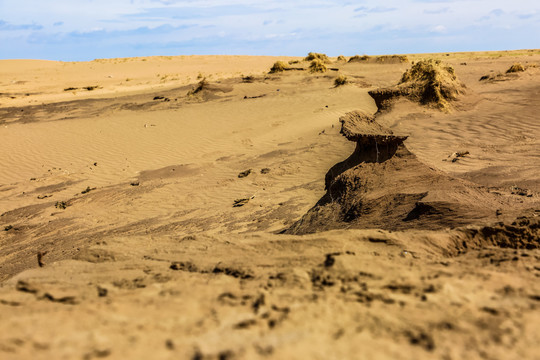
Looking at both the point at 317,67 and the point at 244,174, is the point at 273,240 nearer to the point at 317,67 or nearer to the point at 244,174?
Result: the point at 244,174

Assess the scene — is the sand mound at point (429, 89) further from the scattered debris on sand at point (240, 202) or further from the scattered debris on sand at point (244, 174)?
the scattered debris on sand at point (240, 202)

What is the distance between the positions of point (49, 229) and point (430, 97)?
375 inches

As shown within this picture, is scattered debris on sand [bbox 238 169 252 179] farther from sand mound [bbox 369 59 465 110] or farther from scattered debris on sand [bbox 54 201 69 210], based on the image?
sand mound [bbox 369 59 465 110]

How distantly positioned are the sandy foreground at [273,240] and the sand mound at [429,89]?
32 centimetres

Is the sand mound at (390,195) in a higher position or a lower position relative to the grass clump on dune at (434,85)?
lower

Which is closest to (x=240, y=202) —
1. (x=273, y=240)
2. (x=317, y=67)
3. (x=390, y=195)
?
(x=390, y=195)

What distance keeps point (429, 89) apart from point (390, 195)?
7.89 m

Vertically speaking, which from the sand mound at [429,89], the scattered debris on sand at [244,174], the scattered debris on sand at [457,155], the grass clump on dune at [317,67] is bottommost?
the scattered debris on sand at [244,174]

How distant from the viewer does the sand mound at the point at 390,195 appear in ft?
12.5

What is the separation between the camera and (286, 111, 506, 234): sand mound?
12.5 ft

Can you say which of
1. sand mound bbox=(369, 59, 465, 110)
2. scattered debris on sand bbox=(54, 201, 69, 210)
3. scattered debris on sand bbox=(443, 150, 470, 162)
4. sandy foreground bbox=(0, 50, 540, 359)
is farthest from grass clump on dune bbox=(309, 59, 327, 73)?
scattered debris on sand bbox=(54, 201, 69, 210)

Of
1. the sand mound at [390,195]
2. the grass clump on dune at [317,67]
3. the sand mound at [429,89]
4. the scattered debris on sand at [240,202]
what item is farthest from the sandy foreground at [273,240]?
the grass clump on dune at [317,67]

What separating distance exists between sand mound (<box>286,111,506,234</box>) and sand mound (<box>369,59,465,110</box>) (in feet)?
19.6

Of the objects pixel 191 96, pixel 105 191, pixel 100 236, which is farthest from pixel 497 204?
pixel 191 96
